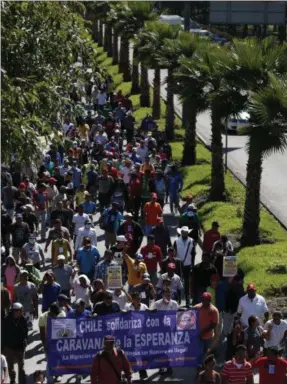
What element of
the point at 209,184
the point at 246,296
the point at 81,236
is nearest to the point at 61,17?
the point at 81,236

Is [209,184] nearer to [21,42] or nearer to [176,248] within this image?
[176,248]

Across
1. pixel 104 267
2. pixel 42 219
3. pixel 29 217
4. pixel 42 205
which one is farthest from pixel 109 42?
pixel 104 267

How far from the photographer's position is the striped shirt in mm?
15695

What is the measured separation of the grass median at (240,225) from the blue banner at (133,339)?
173 inches

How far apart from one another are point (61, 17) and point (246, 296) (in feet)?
20.2

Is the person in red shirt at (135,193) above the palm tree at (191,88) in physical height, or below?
below

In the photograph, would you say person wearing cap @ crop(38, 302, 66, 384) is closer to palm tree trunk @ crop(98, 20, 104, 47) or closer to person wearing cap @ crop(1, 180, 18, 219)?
person wearing cap @ crop(1, 180, 18, 219)

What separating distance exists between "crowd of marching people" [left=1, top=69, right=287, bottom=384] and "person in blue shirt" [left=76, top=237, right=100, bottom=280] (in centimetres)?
2

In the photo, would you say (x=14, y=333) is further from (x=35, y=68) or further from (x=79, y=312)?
(x=35, y=68)

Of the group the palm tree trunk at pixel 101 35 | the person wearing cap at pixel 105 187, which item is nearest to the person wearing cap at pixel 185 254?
the person wearing cap at pixel 105 187

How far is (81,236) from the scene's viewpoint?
22.9 m

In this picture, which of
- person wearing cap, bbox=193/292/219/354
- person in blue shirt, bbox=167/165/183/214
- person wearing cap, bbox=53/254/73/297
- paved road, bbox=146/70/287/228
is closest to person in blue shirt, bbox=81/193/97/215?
person in blue shirt, bbox=167/165/183/214

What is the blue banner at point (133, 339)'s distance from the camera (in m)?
17.2

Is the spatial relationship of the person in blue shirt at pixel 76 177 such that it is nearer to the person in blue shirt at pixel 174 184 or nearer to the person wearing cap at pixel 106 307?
the person in blue shirt at pixel 174 184
